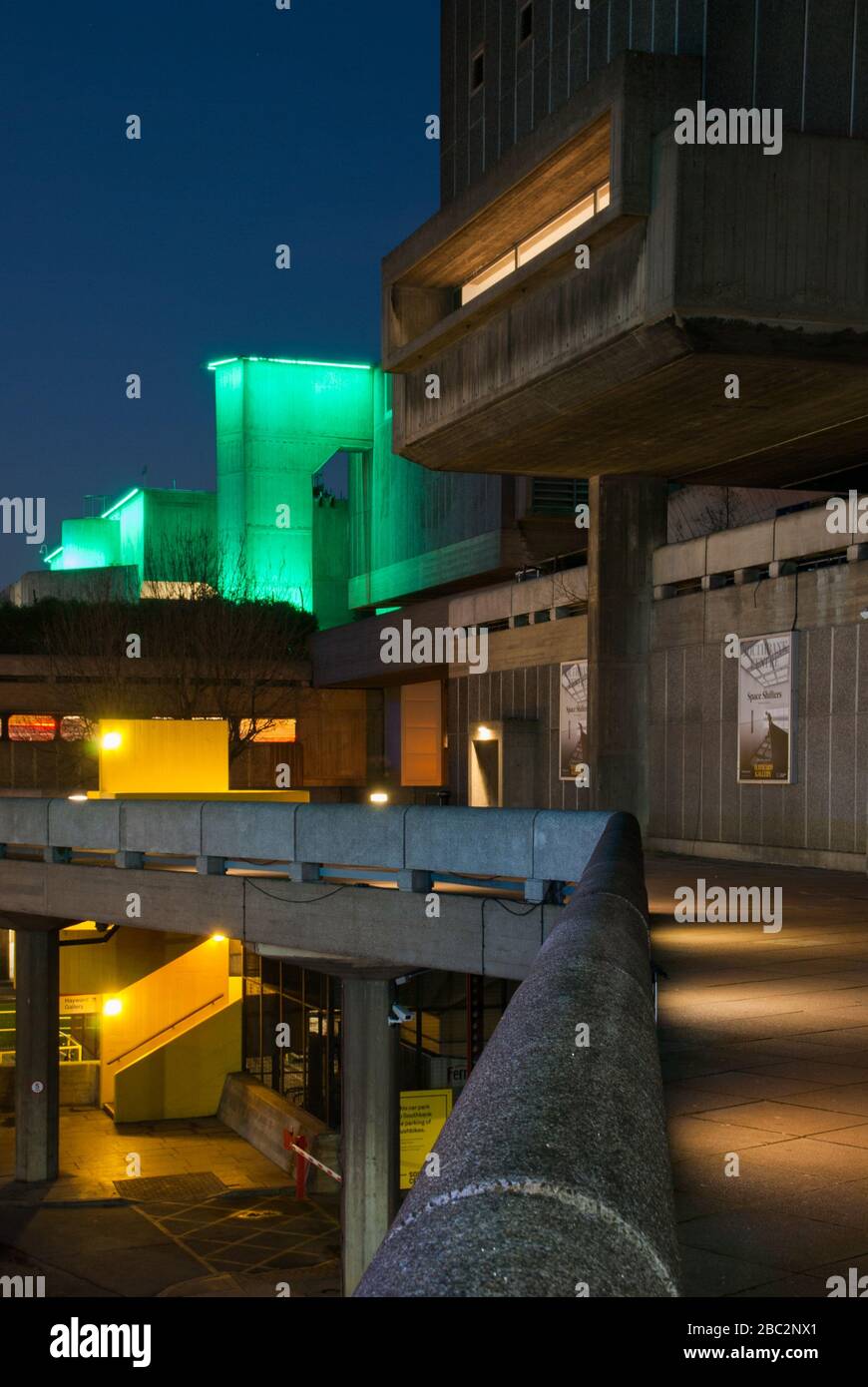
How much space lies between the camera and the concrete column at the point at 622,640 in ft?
89.8

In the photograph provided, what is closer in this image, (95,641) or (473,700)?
(473,700)

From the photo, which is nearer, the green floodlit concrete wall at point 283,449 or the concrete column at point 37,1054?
the concrete column at point 37,1054

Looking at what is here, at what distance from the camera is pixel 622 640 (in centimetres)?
2747

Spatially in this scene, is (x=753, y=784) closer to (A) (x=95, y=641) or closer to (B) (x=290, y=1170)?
(B) (x=290, y=1170)

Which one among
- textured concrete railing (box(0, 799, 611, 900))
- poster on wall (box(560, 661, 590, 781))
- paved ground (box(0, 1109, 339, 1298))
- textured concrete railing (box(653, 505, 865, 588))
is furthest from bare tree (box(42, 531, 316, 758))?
textured concrete railing (box(0, 799, 611, 900))

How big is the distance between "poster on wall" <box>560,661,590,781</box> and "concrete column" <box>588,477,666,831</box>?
1.85 m

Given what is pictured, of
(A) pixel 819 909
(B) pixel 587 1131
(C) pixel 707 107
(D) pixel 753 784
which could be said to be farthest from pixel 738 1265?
(D) pixel 753 784

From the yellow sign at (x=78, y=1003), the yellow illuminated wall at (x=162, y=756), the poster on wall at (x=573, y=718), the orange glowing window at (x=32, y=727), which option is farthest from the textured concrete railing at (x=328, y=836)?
the orange glowing window at (x=32, y=727)

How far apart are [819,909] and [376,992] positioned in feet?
18.2

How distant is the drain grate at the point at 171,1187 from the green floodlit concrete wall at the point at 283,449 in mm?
38004

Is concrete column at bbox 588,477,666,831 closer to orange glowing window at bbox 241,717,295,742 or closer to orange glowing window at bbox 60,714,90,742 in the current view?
orange glowing window at bbox 241,717,295,742

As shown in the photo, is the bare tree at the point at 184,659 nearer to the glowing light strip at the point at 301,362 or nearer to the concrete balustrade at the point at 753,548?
the glowing light strip at the point at 301,362
